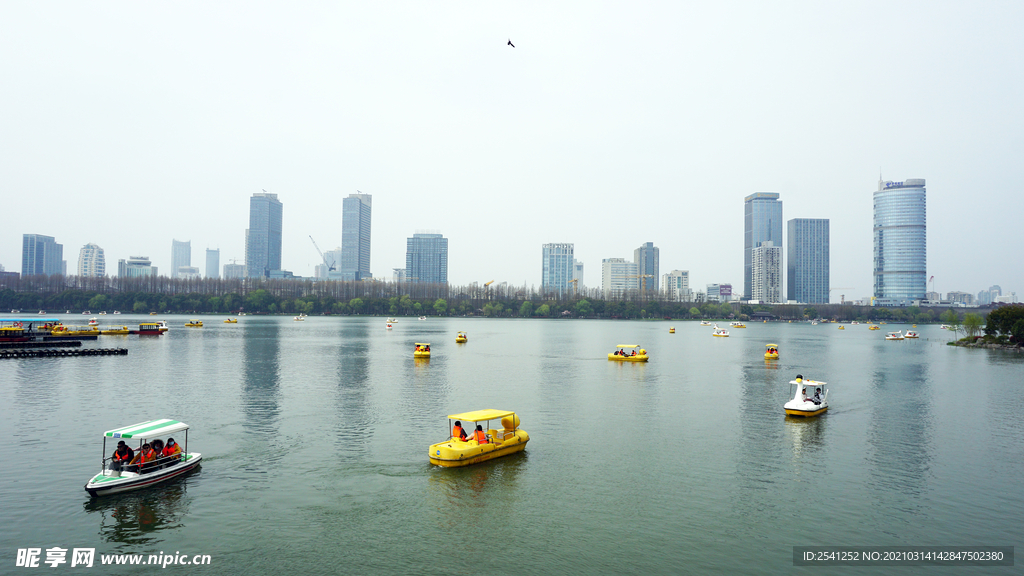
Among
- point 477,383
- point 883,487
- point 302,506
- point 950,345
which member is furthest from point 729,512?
point 950,345

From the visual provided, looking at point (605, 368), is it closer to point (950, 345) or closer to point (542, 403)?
point (542, 403)

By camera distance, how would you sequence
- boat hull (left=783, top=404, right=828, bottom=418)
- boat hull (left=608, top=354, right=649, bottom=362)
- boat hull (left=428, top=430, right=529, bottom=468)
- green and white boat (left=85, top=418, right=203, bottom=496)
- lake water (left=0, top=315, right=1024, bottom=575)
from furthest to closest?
1. boat hull (left=608, top=354, right=649, bottom=362)
2. boat hull (left=783, top=404, right=828, bottom=418)
3. boat hull (left=428, top=430, right=529, bottom=468)
4. green and white boat (left=85, top=418, right=203, bottom=496)
5. lake water (left=0, top=315, right=1024, bottom=575)

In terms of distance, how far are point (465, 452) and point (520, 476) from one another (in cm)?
334

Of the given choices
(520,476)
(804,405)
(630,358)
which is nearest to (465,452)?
(520,476)

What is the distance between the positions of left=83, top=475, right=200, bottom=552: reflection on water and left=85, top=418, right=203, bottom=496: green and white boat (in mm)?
373

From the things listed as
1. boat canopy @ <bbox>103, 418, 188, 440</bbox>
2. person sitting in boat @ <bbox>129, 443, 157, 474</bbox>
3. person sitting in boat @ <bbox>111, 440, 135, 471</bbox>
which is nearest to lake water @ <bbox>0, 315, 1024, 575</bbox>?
person sitting in boat @ <bbox>111, 440, 135, 471</bbox>

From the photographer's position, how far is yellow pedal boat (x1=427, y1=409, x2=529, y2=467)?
30.5m

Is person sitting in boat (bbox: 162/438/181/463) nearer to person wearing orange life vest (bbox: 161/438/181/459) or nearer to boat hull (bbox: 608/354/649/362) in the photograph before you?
person wearing orange life vest (bbox: 161/438/181/459)

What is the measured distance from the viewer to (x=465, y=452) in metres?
30.7

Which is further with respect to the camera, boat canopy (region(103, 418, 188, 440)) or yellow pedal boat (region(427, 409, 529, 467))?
yellow pedal boat (region(427, 409, 529, 467))

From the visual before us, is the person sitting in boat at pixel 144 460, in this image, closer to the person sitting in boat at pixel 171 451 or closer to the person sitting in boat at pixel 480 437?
the person sitting in boat at pixel 171 451

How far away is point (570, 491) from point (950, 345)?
146 meters

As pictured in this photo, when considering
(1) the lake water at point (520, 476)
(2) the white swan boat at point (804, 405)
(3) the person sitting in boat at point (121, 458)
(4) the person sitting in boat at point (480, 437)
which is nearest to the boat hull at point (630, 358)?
(1) the lake water at point (520, 476)

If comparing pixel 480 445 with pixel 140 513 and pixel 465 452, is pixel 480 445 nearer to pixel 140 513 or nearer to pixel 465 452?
pixel 465 452
